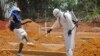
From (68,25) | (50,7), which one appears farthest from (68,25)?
(50,7)

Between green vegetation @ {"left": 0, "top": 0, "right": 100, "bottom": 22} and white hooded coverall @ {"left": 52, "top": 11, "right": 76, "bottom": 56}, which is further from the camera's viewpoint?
green vegetation @ {"left": 0, "top": 0, "right": 100, "bottom": 22}

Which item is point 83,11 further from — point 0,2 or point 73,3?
point 0,2

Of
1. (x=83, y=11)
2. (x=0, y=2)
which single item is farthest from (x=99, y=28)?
(x=0, y=2)

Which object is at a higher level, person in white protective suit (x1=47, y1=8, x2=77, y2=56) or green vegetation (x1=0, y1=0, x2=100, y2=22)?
person in white protective suit (x1=47, y1=8, x2=77, y2=56)

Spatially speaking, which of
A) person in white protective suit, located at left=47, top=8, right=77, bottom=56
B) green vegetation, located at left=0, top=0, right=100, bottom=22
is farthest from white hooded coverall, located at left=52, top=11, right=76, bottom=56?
green vegetation, located at left=0, top=0, right=100, bottom=22

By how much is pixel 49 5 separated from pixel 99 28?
6.92 meters

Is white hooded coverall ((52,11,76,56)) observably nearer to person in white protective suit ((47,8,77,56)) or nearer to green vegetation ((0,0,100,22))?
person in white protective suit ((47,8,77,56))

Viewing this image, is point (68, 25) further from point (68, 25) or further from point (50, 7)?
point (50, 7)

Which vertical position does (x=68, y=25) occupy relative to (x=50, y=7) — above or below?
above

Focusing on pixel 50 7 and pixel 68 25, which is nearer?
pixel 68 25

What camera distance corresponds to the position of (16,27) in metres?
12.9

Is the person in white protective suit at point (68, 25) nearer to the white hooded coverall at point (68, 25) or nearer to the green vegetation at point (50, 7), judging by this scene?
the white hooded coverall at point (68, 25)

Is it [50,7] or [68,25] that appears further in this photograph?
[50,7]

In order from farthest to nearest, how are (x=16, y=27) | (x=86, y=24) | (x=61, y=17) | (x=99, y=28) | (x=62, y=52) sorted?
(x=86, y=24), (x=99, y=28), (x=62, y=52), (x=16, y=27), (x=61, y=17)
